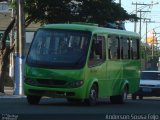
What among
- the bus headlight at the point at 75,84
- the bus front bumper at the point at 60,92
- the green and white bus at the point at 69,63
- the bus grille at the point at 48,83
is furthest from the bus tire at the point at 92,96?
the bus grille at the point at 48,83

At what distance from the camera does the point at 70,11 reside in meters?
37.0

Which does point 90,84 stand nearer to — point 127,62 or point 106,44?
point 106,44

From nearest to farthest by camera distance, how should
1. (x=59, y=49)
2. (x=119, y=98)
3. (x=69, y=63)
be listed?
(x=69, y=63) < (x=59, y=49) < (x=119, y=98)

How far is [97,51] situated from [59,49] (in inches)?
62.1

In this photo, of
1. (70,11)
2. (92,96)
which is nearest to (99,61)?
(92,96)

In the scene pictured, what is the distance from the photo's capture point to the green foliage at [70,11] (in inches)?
1439

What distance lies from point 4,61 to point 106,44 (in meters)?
16.2

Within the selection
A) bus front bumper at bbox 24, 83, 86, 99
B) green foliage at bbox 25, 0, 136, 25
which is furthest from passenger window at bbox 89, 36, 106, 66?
green foliage at bbox 25, 0, 136, 25

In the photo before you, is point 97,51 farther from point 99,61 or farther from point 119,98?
point 119,98

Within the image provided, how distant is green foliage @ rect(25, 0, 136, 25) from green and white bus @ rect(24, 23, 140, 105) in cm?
1403

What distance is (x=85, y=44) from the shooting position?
21000mm

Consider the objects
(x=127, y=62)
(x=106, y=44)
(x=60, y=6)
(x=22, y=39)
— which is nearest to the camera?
(x=106, y=44)

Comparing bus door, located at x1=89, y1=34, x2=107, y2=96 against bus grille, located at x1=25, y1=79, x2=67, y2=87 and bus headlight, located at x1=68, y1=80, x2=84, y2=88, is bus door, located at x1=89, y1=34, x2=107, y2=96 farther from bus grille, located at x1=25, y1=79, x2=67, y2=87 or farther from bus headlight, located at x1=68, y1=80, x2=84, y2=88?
bus grille, located at x1=25, y1=79, x2=67, y2=87

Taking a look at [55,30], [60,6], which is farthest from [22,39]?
[55,30]
